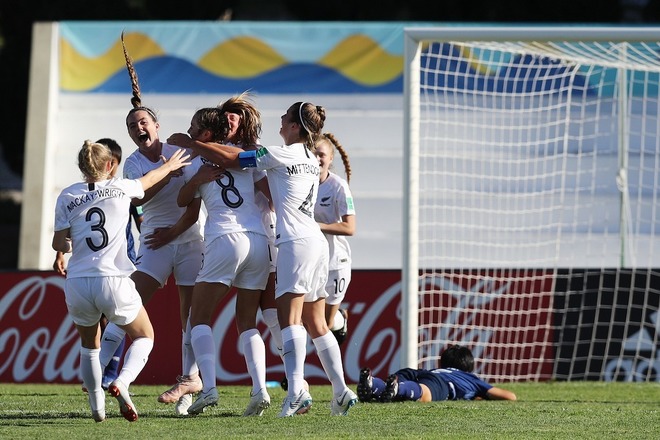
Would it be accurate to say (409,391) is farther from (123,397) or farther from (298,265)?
(123,397)

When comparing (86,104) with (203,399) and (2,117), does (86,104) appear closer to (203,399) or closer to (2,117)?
(2,117)

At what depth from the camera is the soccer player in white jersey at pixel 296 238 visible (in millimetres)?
7203

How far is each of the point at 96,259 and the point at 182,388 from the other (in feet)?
4.47

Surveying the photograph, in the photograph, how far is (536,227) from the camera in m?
13.9

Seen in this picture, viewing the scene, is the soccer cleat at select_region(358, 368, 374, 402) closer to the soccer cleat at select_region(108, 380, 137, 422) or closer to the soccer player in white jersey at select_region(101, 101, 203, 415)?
the soccer player in white jersey at select_region(101, 101, 203, 415)

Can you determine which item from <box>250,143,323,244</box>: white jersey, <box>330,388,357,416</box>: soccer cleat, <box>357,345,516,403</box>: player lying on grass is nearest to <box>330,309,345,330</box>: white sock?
<box>357,345,516,403</box>: player lying on grass

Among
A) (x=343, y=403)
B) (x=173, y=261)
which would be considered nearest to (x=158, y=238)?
(x=173, y=261)

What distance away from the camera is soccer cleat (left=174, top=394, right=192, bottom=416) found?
7672mm

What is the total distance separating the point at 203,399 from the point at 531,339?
18.6 ft

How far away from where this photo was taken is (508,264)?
1634 cm

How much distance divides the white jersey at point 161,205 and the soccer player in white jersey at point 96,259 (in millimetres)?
881

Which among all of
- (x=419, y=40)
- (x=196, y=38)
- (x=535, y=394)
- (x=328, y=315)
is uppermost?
(x=196, y=38)

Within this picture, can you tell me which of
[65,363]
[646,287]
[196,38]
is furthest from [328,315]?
[196,38]

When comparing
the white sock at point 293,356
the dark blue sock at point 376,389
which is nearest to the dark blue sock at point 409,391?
the dark blue sock at point 376,389
